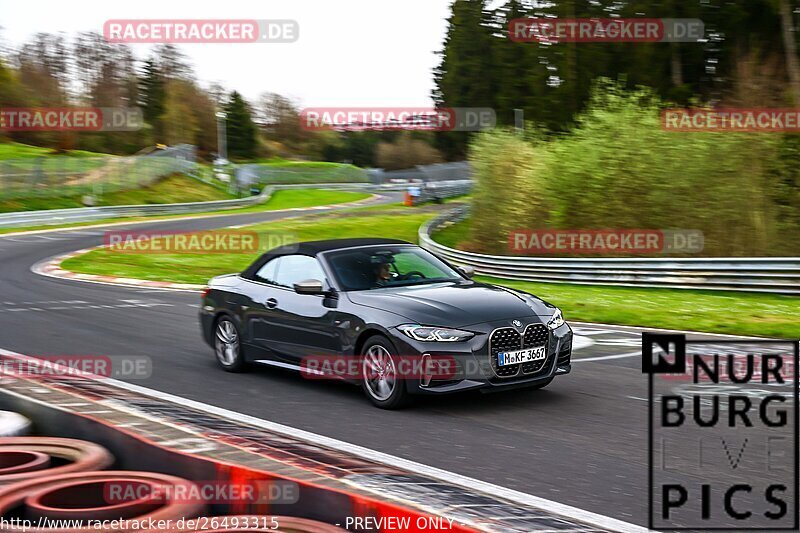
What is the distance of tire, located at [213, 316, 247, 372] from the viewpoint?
10.3m

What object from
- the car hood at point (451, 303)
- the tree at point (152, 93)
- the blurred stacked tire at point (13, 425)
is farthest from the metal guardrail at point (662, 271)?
the tree at point (152, 93)

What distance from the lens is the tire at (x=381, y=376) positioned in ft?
27.2

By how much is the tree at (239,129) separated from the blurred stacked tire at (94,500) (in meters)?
105

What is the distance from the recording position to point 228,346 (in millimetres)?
10484

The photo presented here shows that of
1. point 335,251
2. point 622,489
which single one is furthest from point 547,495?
point 335,251

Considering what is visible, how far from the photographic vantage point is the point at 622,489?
5816 millimetres

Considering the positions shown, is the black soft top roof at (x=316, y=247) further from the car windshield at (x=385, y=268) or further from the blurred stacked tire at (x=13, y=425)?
the blurred stacked tire at (x=13, y=425)

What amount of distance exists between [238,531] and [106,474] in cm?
110

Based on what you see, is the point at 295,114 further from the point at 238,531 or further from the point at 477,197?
the point at 238,531

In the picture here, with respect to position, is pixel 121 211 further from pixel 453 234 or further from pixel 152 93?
pixel 152 93

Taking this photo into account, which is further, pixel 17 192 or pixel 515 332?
pixel 17 192
